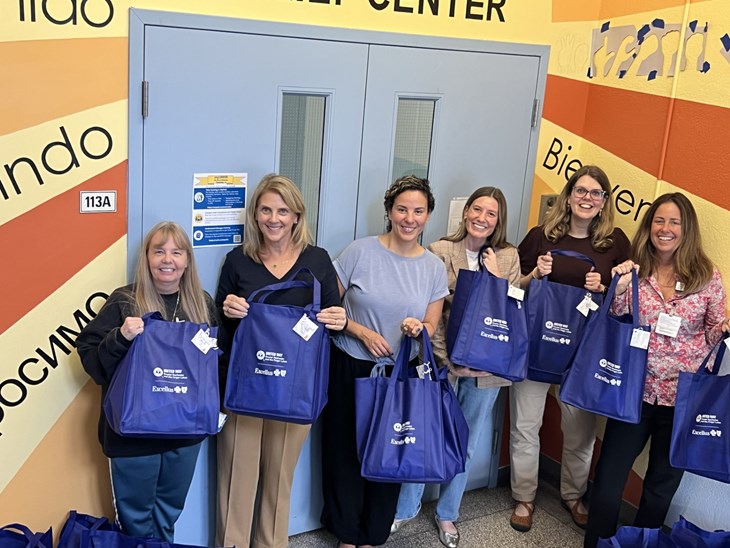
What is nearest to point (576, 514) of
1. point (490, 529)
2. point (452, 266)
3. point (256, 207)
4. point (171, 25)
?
point (490, 529)

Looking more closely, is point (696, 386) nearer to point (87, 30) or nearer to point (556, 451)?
point (556, 451)

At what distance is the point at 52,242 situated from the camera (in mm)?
2404

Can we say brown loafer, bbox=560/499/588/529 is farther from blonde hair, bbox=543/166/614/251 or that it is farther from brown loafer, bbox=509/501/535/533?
blonde hair, bbox=543/166/614/251

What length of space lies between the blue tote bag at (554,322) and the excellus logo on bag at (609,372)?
8.2 inches

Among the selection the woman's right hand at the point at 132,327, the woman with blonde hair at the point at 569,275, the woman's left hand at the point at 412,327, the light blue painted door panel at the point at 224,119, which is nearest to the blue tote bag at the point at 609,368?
the woman with blonde hair at the point at 569,275

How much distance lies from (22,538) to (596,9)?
3.03 metres

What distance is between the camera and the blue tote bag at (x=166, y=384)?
Result: 7.36 ft

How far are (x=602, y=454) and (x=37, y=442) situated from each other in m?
2.03

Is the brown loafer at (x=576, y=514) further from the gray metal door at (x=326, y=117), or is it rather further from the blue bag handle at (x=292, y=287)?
the blue bag handle at (x=292, y=287)

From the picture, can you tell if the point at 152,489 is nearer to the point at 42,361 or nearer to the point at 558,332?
the point at 42,361

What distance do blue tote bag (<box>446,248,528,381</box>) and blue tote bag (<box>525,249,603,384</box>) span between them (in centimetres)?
16

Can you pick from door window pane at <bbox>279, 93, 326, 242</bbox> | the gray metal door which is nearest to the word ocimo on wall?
A: the gray metal door

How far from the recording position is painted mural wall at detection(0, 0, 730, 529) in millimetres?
2309

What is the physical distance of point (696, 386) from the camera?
8.57ft
